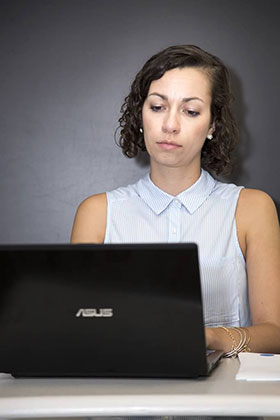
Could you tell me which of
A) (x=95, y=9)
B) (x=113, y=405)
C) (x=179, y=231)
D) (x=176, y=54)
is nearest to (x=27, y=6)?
(x=95, y=9)

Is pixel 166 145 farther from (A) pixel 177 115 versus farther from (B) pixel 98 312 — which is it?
(B) pixel 98 312

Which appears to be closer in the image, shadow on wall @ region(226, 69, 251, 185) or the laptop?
the laptop

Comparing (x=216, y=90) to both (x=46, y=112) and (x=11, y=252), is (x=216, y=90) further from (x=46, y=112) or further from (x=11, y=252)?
(x=11, y=252)

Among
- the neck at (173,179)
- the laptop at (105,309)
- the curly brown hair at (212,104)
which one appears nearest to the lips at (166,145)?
the neck at (173,179)

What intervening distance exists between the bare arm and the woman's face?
0.29m

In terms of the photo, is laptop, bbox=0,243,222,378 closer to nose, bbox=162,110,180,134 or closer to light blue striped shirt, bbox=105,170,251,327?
light blue striped shirt, bbox=105,170,251,327

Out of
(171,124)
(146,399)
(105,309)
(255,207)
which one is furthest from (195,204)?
(146,399)

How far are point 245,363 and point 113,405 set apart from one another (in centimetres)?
43

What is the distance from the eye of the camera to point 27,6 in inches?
115

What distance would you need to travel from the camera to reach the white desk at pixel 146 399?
123 cm

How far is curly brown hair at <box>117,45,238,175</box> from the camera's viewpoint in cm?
251

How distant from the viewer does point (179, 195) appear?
2500 millimetres

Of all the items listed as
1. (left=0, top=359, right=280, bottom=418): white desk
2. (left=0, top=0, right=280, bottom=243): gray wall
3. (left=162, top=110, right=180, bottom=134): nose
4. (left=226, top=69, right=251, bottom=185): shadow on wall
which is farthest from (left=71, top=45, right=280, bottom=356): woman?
(left=0, top=359, right=280, bottom=418): white desk

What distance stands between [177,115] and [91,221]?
51cm
